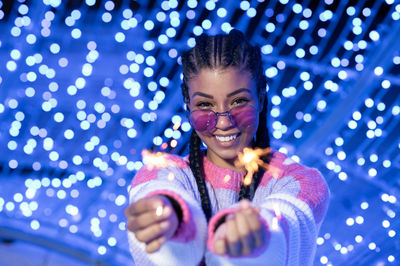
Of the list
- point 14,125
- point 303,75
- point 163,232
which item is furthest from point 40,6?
point 163,232

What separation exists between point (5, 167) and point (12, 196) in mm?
167

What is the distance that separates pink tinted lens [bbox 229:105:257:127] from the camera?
0.86 meters

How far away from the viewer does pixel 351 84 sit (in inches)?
68.4

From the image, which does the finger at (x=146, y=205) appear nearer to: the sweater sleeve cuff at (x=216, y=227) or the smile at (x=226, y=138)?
the sweater sleeve cuff at (x=216, y=227)

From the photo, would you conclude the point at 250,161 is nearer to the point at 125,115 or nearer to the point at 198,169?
the point at 198,169

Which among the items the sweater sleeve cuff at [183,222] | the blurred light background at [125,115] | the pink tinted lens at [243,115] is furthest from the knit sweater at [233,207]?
the blurred light background at [125,115]

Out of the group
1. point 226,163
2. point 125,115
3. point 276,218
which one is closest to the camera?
point 276,218

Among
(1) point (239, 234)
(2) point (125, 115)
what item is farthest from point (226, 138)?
(2) point (125, 115)

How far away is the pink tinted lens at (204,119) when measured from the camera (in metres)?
0.86

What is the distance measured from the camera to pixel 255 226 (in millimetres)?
553

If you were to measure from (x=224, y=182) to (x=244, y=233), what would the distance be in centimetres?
38

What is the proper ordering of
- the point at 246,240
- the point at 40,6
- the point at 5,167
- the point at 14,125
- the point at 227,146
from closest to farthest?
the point at 246,240
the point at 227,146
the point at 40,6
the point at 14,125
the point at 5,167

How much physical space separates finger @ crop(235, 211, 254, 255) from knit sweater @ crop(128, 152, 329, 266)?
3 cm

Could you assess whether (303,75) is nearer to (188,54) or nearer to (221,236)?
(188,54)
